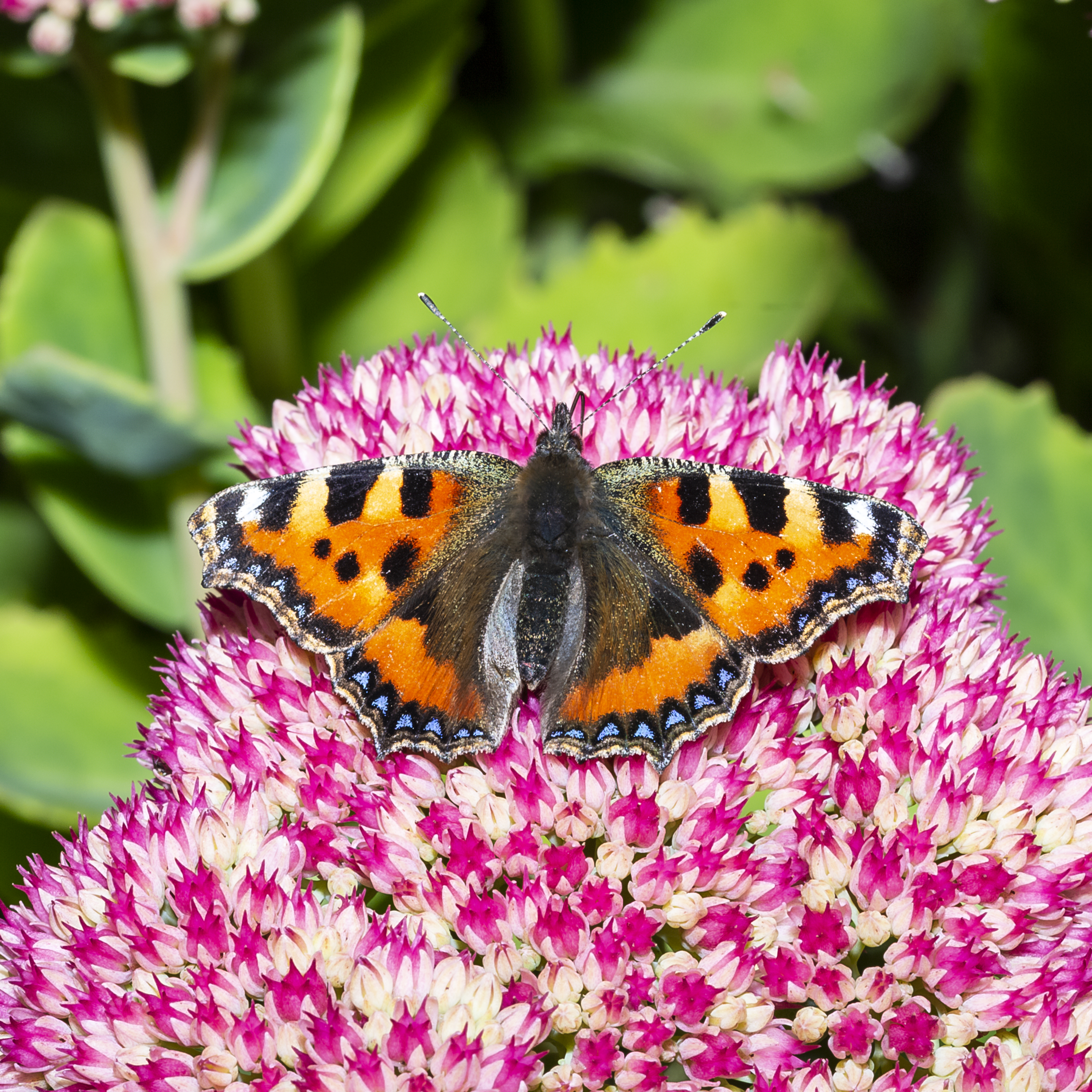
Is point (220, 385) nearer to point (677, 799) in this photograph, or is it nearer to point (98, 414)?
point (98, 414)

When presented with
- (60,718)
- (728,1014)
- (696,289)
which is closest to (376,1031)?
(728,1014)

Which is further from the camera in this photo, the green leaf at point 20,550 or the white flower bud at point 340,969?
the green leaf at point 20,550

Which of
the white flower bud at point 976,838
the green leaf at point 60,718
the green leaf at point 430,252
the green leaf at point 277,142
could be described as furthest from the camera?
the green leaf at point 430,252

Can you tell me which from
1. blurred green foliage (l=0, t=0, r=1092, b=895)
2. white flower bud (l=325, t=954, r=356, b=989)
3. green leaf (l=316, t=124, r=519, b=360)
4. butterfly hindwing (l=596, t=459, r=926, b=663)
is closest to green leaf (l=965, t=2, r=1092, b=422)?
blurred green foliage (l=0, t=0, r=1092, b=895)

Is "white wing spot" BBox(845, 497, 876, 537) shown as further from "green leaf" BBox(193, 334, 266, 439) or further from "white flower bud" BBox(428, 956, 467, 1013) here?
"green leaf" BBox(193, 334, 266, 439)

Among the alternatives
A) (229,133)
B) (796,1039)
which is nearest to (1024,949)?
(796,1039)

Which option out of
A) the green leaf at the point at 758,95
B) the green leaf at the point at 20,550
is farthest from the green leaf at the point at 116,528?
the green leaf at the point at 758,95

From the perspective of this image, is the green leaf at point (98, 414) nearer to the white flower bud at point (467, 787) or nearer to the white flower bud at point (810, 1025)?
the white flower bud at point (467, 787)
